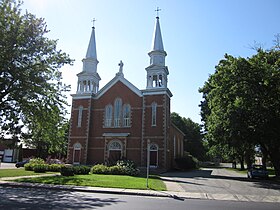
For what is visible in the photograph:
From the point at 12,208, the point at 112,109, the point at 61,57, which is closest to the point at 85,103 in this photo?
the point at 112,109

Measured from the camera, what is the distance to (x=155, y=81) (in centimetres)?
3847

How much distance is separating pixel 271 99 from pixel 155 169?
51.0 ft

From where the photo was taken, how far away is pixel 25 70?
19328 mm

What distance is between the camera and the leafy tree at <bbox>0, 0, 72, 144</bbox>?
60.7 feet

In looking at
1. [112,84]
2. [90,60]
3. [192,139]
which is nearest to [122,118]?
[112,84]

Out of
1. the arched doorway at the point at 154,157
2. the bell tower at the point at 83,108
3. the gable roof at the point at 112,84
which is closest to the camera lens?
the arched doorway at the point at 154,157

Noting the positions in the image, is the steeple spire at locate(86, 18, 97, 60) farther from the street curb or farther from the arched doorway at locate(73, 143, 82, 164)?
the street curb

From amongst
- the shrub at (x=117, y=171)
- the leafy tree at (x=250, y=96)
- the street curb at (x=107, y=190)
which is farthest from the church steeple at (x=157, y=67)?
the street curb at (x=107, y=190)

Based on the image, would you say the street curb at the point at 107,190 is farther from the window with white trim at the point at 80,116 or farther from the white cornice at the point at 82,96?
the white cornice at the point at 82,96

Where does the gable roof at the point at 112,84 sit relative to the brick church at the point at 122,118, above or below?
above

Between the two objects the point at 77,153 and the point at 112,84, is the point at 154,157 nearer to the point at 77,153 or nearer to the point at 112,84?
the point at 77,153

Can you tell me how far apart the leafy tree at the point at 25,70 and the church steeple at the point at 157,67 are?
17094 mm

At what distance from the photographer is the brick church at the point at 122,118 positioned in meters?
35.6

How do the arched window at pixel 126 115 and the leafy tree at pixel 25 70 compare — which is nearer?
the leafy tree at pixel 25 70
